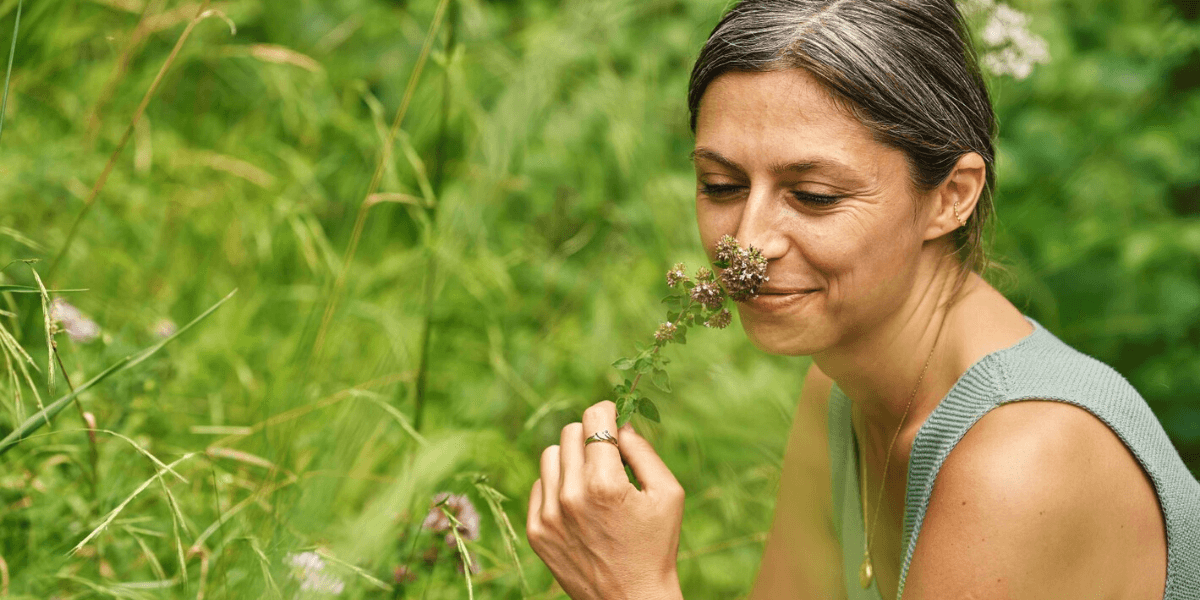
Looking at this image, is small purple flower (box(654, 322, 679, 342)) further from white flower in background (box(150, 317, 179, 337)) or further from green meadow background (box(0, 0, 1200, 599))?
white flower in background (box(150, 317, 179, 337))

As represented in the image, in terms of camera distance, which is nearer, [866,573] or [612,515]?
[612,515]

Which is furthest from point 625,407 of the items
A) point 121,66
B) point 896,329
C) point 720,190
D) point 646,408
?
point 121,66

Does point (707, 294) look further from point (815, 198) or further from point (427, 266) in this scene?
point (427, 266)

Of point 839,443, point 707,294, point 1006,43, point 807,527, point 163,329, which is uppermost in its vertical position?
point 1006,43

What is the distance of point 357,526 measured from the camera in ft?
5.30

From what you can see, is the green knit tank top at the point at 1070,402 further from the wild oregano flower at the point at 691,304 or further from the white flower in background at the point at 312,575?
the white flower in background at the point at 312,575

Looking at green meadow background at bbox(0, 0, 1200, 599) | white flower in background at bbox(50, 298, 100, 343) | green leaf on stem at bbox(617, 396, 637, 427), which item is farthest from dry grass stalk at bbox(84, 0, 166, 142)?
green leaf on stem at bbox(617, 396, 637, 427)

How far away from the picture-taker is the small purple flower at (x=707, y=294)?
1.30 metres

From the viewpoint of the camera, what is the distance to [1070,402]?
4.50 feet

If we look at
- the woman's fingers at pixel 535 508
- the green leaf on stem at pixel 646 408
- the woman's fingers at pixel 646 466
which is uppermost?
the green leaf on stem at pixel 646 408

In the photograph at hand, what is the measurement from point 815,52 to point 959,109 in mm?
284

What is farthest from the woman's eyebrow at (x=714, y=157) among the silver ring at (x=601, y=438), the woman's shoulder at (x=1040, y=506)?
the woman's shoulder at (x=1040, y=506)

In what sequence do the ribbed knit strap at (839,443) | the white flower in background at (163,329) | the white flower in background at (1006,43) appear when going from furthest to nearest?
the white flower in background at (1006,43) → the white flower in background at (163,329) → the ribbed knit strap at (839,443)

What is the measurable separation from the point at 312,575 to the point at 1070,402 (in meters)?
1.14
